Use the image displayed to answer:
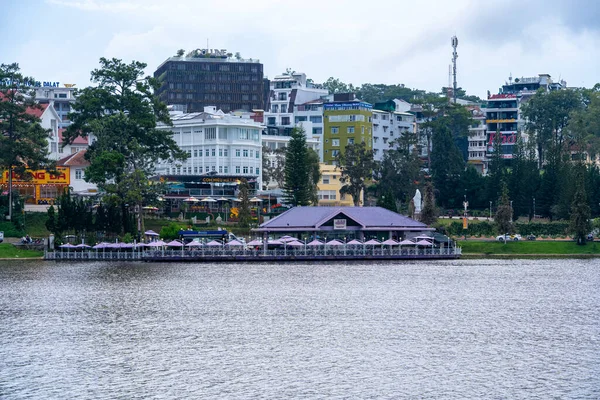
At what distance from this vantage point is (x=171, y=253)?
411 ft

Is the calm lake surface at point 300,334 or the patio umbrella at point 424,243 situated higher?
the patio umbrella at point 424,243

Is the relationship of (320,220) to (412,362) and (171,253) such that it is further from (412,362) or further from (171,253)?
(412,362)

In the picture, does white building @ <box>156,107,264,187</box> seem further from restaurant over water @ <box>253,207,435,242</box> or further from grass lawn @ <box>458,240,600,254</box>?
grass lawn @ <box>458,240,600,254</box>

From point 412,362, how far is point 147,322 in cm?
2181

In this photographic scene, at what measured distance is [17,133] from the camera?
13775cm

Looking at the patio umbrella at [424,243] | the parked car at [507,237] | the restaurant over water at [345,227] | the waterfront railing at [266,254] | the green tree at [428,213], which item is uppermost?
the green tree at [428,213]

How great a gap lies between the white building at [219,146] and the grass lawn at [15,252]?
43.7m

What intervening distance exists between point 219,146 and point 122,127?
29.4 meters

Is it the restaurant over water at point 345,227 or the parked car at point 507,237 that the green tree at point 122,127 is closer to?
the restaurant over water at point 345,227

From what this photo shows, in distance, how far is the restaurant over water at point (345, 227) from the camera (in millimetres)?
131750

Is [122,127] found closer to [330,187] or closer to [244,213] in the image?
[244,213]

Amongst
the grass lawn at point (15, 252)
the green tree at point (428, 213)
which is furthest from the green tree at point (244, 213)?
the grass lawn at point (15, 252)

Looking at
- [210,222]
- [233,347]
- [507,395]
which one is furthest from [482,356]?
[210,222]

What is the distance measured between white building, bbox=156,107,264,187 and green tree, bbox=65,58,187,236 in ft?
62.5
